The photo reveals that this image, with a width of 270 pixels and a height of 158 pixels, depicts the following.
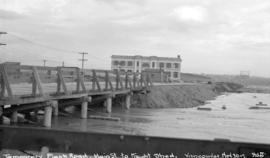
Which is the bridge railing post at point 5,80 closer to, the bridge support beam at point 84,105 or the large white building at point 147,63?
the bridge support beam at point 84,105

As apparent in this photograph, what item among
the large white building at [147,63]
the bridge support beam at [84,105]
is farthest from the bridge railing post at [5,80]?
the large white building at [147,63]

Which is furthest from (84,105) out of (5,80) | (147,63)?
(147,63)

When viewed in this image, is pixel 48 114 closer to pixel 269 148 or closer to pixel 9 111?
pixel 9 111

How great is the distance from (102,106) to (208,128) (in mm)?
10198

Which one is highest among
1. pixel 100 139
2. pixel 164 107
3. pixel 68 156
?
pixel 100 139

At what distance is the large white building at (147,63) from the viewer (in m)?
98.1

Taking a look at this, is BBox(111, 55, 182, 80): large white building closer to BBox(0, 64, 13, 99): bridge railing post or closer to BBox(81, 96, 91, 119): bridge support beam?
BBox(81, 96, 91, 119): bridge support beam

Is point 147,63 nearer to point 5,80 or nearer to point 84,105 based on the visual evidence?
point 84,105

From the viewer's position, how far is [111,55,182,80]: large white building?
98.1 metres

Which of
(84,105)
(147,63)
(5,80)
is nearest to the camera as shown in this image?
(5,80)

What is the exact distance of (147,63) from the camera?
3957 inches

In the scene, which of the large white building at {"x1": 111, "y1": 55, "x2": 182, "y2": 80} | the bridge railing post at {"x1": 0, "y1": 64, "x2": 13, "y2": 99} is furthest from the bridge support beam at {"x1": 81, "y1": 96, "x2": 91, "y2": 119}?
the large white building at {"x1": 111, "y1": 55, "x2": 182, "y2": 80}

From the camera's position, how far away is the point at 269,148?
Result: 164 inches

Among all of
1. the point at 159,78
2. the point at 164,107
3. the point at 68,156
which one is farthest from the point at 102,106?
the point at 159,78
